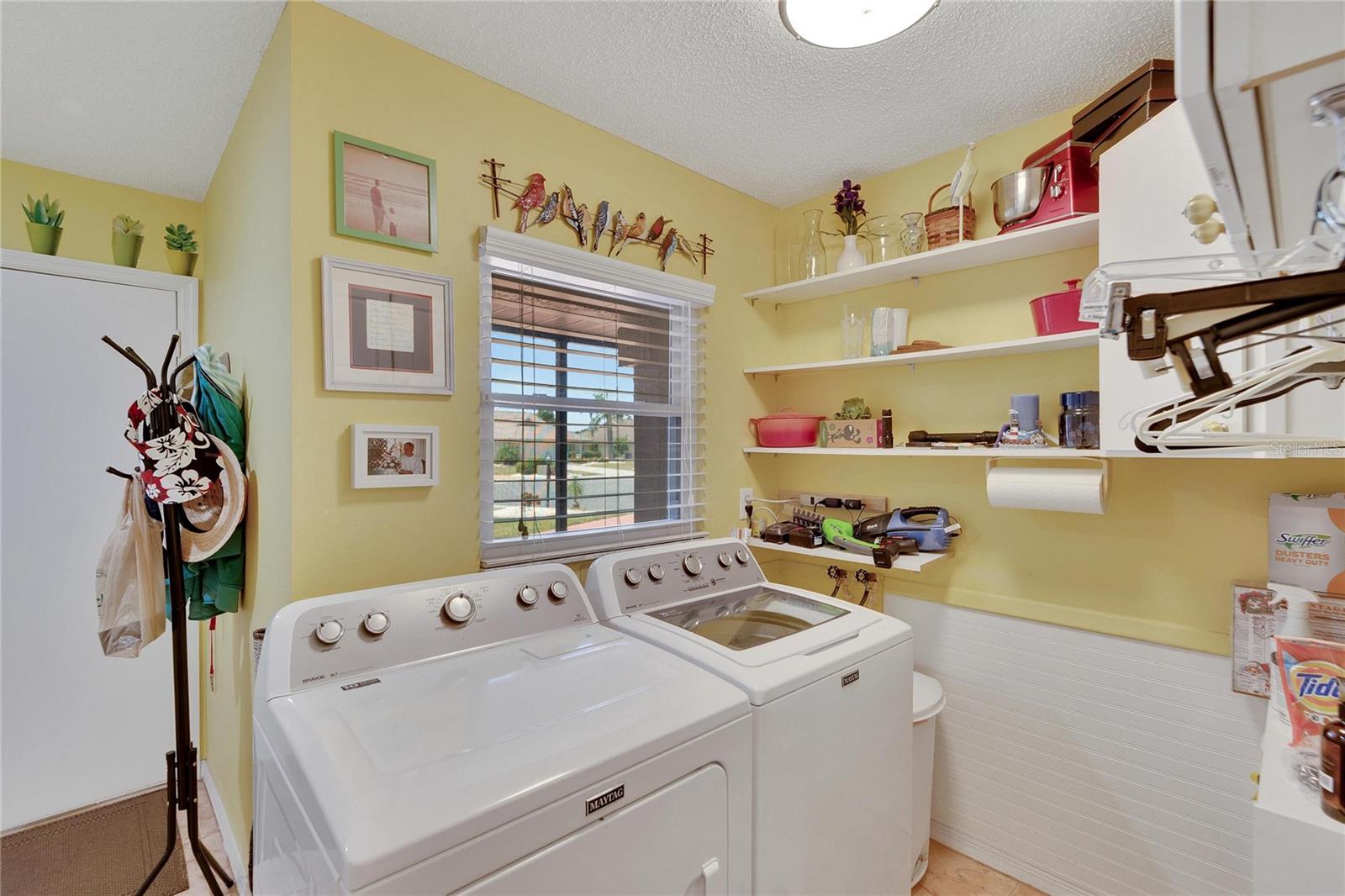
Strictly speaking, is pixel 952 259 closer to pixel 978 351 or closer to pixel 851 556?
pixel 978 351

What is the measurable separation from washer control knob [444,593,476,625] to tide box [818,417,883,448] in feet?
5.07

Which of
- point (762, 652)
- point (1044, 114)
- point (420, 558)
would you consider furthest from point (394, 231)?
point (1044, 114)

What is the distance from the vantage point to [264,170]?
164cm

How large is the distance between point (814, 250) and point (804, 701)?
1877 millimetres

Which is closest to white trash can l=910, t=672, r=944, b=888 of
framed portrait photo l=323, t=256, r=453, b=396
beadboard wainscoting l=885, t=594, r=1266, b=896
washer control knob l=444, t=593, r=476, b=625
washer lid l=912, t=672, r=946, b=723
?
washer lid l=912, t=672, r=946, b=723

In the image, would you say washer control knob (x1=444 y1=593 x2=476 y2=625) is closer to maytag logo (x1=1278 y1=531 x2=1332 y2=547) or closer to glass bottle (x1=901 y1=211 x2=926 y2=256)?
glass bottle (x1=901 y1=211 x2=926 y2=256)

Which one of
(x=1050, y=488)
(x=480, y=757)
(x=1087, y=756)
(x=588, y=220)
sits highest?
(x=588, y=220)

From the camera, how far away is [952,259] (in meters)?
→ 2.07

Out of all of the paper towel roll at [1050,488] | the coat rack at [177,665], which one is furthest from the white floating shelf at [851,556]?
the coat rack at [177,665]

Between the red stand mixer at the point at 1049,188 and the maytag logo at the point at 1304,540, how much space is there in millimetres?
1024

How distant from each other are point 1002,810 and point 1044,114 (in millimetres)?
2392

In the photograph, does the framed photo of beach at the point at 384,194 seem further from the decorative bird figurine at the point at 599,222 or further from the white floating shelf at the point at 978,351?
the white floating shelf at the point at 978,351

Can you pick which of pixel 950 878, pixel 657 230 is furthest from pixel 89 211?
pixel 950 878

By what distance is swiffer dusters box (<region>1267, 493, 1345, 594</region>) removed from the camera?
1459mm
